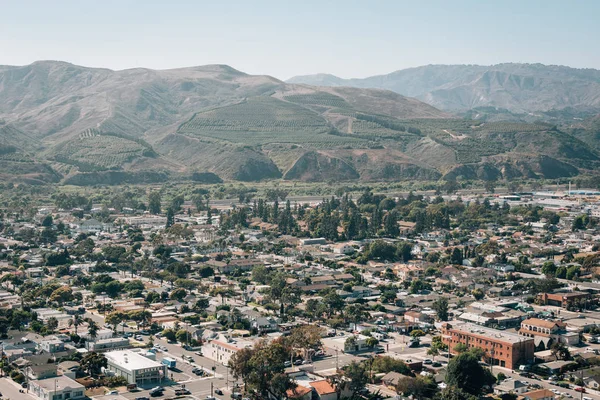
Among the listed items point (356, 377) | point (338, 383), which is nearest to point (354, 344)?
point (338, 383)

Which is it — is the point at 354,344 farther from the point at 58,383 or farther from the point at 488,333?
the point at 58,383

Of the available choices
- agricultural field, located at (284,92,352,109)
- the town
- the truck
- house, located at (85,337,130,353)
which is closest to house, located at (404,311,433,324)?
the town

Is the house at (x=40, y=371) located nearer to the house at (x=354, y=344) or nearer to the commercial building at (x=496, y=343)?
the house at (x=354, y=344)

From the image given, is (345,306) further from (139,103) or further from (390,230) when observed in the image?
(139,103)

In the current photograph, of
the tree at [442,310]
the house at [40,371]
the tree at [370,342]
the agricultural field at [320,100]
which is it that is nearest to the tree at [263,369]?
the tree at [370,342]

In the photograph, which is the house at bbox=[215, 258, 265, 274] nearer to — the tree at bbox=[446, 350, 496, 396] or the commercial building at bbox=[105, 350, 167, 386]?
the commercial building at bbox=[105, 350, 167, 386]
